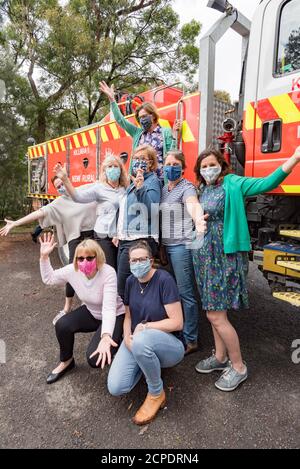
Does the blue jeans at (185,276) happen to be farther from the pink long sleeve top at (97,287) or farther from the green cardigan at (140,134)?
the green cardigan at (140,134)

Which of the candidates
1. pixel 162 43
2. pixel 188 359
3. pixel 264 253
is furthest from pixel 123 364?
pixel 162 43

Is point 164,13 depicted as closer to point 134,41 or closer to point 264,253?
point 134,41

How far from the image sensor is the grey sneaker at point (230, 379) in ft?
8.48

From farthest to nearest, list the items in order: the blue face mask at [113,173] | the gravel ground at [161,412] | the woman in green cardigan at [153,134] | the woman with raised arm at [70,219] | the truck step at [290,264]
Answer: the woman with raised arm at [70,219] < the blue face mask at [113,173] < the woman in green cardigan at [153,134] < the truck step at [290,264] < the gravel ground at [161,412]

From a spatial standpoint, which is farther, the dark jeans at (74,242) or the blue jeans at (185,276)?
the dark jeans at (74,242)

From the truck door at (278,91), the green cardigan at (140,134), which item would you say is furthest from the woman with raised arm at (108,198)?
the truck door at (278,91)

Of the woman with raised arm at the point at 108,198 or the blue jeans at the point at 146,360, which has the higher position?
the woman with raised arm at the point at 108,198

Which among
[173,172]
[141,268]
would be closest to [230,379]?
[141,268]

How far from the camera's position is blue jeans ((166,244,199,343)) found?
2.83m

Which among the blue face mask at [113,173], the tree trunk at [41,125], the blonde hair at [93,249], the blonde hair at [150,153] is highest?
the tree trunk at [41,125]

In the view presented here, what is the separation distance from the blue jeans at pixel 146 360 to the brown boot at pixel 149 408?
0.04 m

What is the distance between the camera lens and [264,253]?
109 inches

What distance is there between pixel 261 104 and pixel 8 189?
1023 centimetres

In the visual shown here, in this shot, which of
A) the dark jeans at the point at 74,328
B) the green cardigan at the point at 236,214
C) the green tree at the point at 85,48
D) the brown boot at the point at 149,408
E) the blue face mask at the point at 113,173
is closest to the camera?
the brown boot at the point at 149,408
